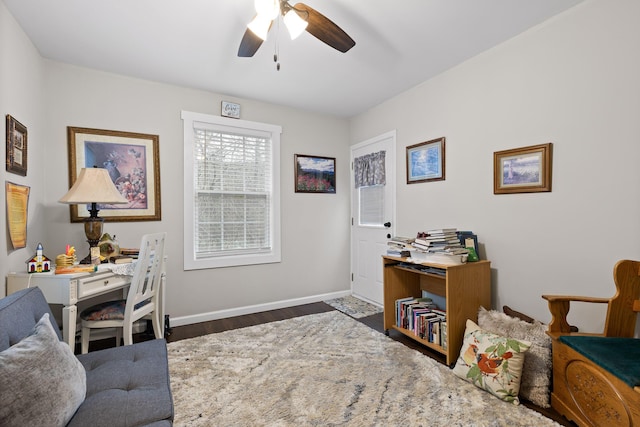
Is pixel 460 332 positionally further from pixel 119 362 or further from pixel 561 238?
pixel 119 362

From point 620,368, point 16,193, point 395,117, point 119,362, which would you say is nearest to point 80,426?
point 119,362

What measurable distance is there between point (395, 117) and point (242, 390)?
304cm

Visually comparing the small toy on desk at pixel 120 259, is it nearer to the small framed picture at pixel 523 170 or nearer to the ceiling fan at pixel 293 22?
the ceiling fan at pixel 293 22

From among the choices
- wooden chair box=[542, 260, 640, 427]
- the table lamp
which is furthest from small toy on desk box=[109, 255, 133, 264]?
wooden chair box=[542, 260, 640, 427]

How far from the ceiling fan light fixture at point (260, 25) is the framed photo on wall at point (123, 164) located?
184 centimetres

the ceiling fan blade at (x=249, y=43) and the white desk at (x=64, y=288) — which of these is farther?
the white desk at (x=64, y=288)

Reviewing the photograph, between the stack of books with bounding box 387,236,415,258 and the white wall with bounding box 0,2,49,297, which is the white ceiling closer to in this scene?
the white wall with bounding box 0,2,49,297

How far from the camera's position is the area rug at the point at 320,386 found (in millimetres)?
1701

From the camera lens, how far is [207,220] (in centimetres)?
335

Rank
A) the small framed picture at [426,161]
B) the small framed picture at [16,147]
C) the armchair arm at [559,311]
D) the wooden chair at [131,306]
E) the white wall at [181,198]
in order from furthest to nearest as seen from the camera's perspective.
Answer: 1. the small framed picture at [426,161]
2. the white wall at [181,198]
3. the wooden chair at [131,306]
4. the small framed picture at [16,147]
5. the armchair arm at [559,311]

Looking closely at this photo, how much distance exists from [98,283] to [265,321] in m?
1.60

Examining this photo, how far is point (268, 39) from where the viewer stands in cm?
231

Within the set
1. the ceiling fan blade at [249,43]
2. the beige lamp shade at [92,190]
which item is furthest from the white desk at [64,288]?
Result: the ceiling fan blade at [249,43]

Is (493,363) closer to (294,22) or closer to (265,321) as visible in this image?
(265,321)
